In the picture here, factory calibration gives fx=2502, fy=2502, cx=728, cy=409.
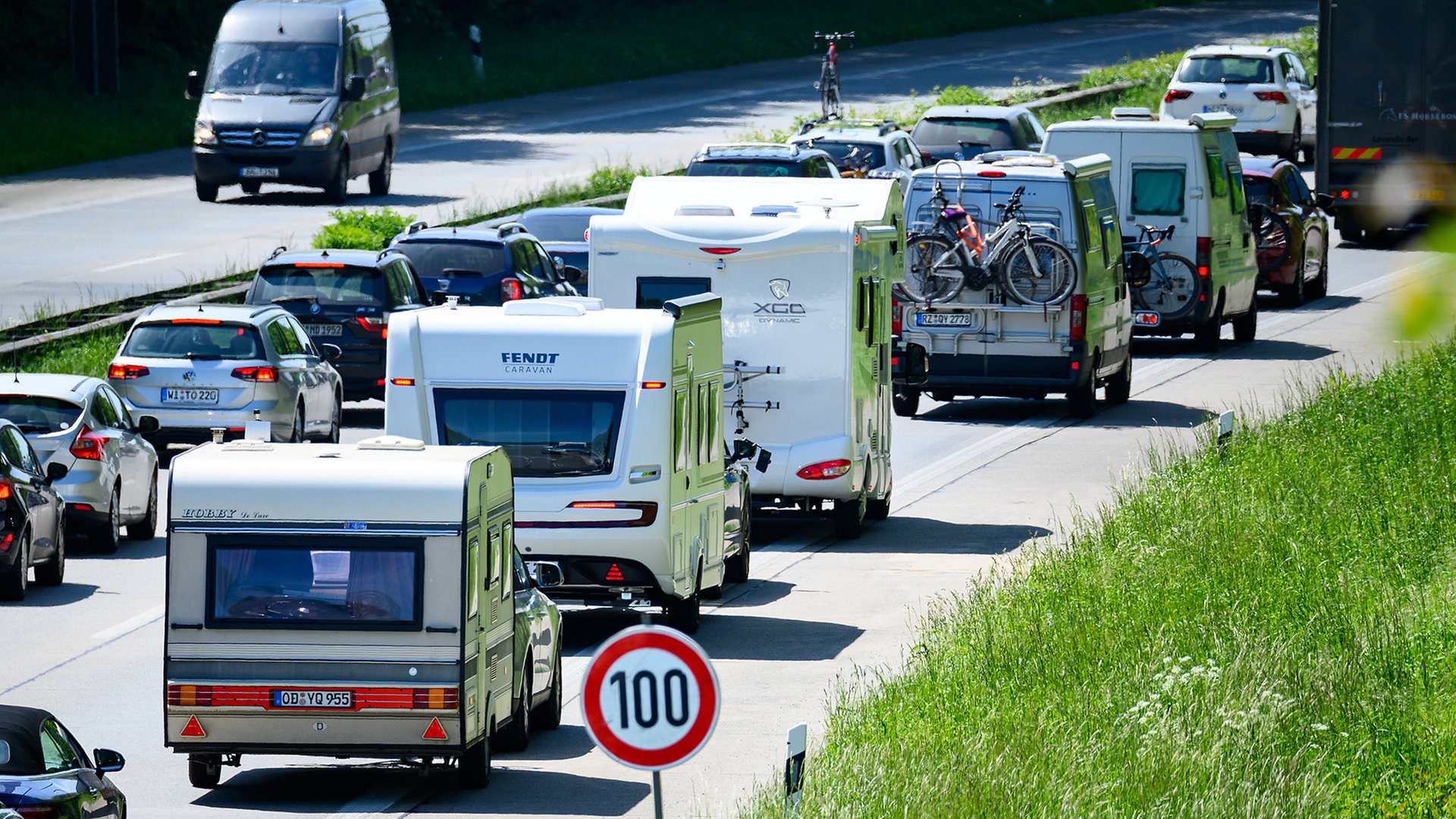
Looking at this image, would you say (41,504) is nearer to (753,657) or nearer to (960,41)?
(753,657)

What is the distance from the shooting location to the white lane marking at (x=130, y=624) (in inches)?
653

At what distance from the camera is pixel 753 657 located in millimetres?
15984

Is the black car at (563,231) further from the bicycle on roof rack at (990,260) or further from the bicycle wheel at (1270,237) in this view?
the bicycle wheel at (1270,237)

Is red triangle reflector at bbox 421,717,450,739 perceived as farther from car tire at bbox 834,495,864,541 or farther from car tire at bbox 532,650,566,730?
car tire at bbox 834,495,864,541

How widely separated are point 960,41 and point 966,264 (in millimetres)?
45632

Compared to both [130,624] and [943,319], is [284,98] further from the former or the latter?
[130,624]

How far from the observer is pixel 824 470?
20.1 meters

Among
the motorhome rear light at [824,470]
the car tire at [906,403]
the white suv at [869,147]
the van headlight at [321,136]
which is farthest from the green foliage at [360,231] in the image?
the motorhome rear light at [824,470]

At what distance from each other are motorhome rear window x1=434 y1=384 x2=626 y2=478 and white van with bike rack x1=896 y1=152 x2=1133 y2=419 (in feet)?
33.3

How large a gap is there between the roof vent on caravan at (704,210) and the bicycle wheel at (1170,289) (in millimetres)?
12021

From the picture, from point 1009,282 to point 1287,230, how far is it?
11225 mm

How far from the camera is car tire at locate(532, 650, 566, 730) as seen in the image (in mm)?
13992

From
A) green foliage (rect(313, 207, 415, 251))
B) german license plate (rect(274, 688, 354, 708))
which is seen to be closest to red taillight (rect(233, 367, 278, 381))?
green foliage (rect(313, 207, 415, 251))

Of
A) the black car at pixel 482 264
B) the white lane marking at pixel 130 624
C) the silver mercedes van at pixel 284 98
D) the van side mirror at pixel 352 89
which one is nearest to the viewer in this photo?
the white lane marking at pixel 130 624
